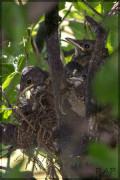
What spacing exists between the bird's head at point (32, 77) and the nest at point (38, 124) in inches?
10.7

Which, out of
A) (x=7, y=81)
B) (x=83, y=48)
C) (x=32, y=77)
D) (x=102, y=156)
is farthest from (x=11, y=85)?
(x=102, y=156)

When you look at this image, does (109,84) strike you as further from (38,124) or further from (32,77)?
(32,77)

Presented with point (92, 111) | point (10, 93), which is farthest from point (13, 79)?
Answer: point (92, 111)

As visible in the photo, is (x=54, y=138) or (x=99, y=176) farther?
(x=54, y=138)

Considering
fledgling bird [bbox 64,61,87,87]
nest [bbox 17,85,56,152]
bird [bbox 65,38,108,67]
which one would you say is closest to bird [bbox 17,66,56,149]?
nest [bbox 17,85,56,152]

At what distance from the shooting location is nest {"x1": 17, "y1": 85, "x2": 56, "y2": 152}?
188 cm

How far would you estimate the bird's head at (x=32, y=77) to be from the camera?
91.4 inches

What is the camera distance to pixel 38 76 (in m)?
2.34

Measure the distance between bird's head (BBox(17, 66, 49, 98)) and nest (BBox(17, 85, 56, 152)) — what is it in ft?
0.90

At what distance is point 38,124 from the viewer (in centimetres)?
193

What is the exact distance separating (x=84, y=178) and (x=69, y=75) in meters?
1.10

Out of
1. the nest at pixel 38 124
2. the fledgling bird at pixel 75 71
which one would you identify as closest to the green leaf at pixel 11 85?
the nest at pixel 38 124

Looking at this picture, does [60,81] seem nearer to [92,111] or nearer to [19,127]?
[92,111]

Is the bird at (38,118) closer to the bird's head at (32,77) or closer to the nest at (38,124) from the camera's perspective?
the nest at (38,124)
